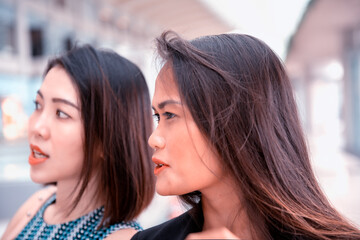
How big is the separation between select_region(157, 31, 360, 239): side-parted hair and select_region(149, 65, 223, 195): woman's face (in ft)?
0.08

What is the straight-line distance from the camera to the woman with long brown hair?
896 mm

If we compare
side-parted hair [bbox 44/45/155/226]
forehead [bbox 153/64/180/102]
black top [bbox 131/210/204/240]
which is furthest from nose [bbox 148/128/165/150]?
side-parted hair [bbox 44/45/155/226]

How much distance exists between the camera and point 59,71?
1401 mm

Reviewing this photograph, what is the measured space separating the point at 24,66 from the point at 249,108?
32.7 feet

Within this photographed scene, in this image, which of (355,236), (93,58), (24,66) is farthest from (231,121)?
(24,66)

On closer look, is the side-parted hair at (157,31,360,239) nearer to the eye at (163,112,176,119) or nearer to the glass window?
the eye at (163,112,176,119)

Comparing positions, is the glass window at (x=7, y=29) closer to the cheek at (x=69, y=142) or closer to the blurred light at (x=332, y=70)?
the cheek at (x=69, y=142)

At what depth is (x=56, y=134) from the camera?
1296 mm

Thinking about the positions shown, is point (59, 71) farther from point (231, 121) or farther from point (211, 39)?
point (231, 121)

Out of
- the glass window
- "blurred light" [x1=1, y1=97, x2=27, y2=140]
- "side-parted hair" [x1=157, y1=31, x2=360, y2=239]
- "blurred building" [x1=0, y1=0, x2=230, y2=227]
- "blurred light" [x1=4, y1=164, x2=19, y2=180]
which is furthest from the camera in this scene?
the glass window

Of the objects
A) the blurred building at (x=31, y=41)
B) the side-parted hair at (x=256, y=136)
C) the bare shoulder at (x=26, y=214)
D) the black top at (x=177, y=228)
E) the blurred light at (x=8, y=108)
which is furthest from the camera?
the blurred building at (x=31, y=41)

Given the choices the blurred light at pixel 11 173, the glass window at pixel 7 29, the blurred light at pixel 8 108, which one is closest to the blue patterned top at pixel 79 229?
the blurred light at pixel 8 108

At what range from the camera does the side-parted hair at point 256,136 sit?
0.89m

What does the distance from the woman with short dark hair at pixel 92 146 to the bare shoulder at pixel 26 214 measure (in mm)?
65
